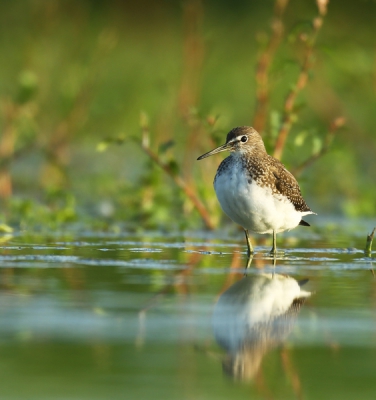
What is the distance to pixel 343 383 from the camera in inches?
177

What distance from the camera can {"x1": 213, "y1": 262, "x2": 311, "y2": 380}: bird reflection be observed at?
15.8 feet

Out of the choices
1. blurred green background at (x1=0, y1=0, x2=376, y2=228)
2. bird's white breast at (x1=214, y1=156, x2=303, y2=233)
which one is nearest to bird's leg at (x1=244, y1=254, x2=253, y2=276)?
bird's white breast at (x1=214, y1=156, x2=303, y2=233)

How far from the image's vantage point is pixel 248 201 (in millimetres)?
8500

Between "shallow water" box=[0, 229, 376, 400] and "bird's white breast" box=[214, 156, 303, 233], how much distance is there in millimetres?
312

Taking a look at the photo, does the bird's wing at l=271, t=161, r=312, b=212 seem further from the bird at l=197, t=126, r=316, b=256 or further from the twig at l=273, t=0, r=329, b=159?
the twig at l=273, t=0, r=329, b=159

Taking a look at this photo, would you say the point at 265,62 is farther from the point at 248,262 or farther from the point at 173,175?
the point at 248,262

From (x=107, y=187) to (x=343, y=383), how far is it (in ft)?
34.8

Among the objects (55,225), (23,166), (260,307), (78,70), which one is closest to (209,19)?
(23,166)

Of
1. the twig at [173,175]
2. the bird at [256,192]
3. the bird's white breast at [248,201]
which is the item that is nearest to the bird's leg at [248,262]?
the bird at [256,192]

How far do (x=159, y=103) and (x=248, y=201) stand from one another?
26.0 feet

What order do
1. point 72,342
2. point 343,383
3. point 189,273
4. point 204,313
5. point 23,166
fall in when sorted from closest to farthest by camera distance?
1. point 343,383
2. point 72,342
3. point 204,313
4. point 189,273
5. point 23,166

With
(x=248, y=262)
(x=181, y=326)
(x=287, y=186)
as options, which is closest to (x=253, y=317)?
(x=181, y=326)

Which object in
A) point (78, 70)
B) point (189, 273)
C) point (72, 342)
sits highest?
point (78, 70)

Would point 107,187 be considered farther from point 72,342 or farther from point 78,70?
point 72,342
